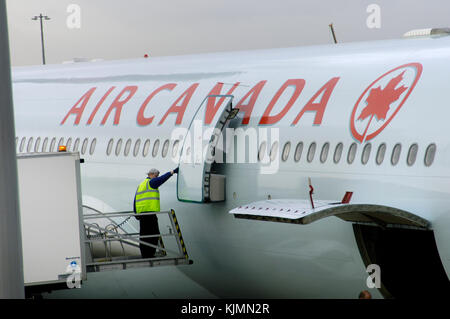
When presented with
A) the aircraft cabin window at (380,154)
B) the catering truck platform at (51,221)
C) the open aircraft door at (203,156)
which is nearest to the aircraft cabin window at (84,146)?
the open aircraft door at (203,156)

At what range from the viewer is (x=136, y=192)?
1554cm

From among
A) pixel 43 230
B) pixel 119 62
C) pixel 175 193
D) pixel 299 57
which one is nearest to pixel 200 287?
pixel 175 193

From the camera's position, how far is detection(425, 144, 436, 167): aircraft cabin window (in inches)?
455

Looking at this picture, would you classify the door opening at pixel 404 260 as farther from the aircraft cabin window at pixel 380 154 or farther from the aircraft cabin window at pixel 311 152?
the aircraft cabin window at pixel 311 152

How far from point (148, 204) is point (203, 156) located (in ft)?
5.17

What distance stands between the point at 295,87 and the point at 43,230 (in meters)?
4.66

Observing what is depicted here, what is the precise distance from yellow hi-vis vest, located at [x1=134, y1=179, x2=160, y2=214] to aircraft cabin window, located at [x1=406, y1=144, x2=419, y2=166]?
5.09m

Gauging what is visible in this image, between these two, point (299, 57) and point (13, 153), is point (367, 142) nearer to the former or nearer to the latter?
point (299, 57)

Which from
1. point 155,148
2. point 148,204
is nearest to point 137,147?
point 155,148

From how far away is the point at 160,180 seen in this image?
15.1m

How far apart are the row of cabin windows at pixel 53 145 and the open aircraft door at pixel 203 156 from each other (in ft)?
11.8

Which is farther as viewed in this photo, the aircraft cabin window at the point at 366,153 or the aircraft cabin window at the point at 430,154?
the aircraft cabin window at the point at 366,153

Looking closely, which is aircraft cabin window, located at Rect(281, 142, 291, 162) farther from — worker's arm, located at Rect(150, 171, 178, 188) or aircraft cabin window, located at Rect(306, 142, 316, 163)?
worker's arm, located at Rect(150, 171, 178, 188)

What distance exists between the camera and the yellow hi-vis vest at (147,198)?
15258 millimetres
